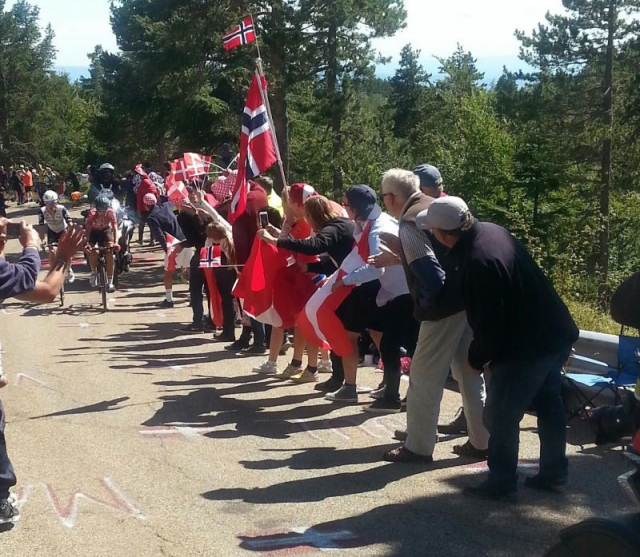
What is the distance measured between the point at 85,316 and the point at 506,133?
29.6m

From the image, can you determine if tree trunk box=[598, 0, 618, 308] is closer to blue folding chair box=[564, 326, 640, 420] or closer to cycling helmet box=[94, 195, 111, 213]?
cycling helmet box=[94, 195, 111, 213]

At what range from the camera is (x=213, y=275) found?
37.7 ft

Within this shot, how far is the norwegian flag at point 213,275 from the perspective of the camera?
11.4 meters

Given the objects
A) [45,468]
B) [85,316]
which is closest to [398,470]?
[45,468]

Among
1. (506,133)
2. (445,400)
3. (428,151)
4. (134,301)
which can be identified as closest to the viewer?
(445,400)

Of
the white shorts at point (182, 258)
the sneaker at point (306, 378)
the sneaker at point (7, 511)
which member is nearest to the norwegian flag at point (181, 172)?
the white shorts at point (182, 258)

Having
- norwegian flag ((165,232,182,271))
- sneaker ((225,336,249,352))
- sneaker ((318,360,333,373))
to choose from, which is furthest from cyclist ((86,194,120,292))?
sneaker ((318,360,333,373))

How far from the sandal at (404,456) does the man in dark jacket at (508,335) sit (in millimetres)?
706

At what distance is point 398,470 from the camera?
243 inches

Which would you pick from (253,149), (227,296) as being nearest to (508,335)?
(253,149)

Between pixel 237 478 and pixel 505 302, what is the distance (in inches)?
87.9

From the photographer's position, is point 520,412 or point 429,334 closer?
point 520,412

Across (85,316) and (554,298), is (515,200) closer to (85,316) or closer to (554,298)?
(85,316)

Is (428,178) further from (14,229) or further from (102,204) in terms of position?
(102,204)
